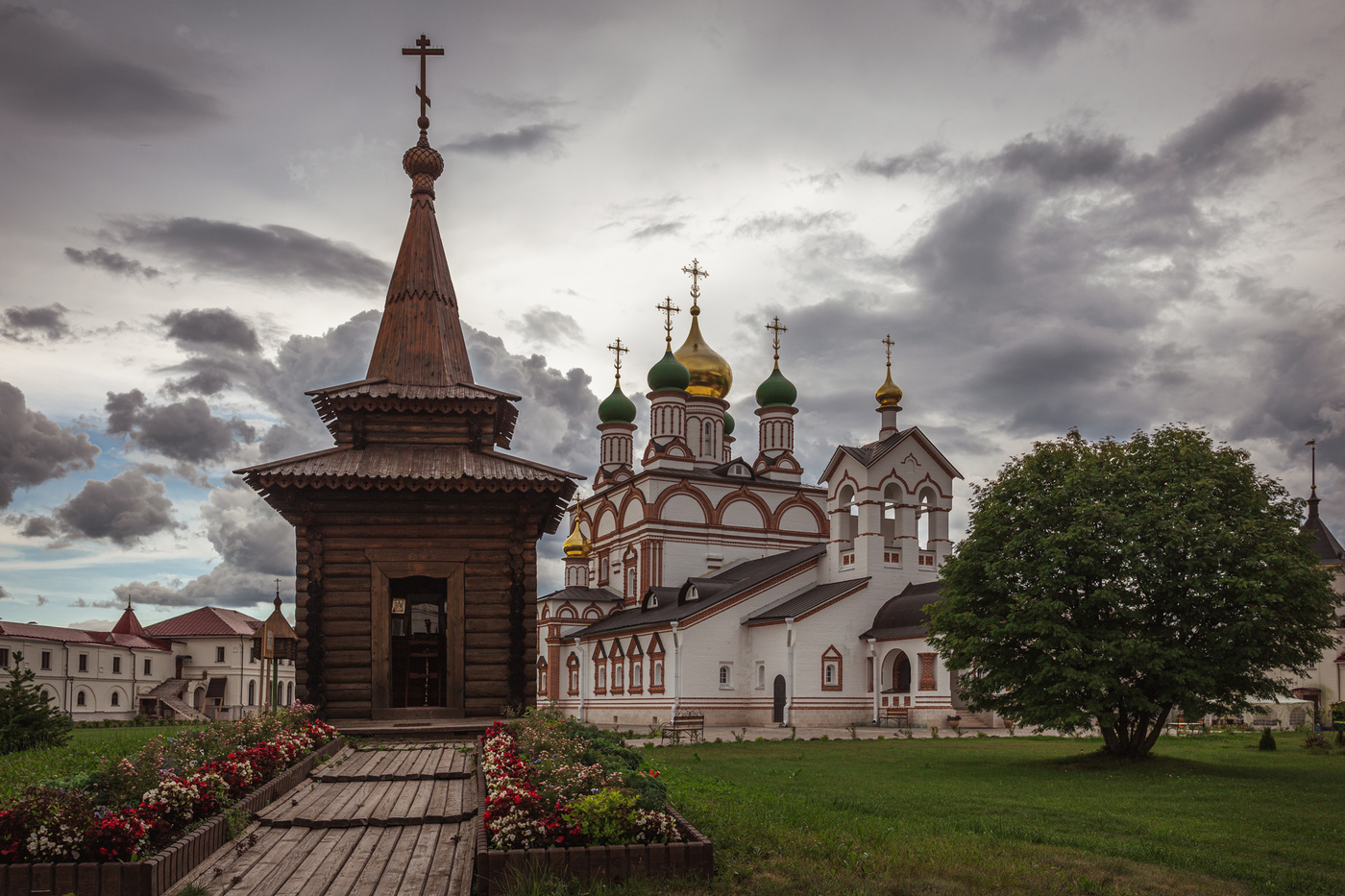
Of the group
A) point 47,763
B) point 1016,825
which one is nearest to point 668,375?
point 47,763

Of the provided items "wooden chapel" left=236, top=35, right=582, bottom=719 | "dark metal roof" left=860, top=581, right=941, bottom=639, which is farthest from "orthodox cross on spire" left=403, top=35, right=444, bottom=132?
"dark metal roof" left=860, top=581, right=941, bottom=639

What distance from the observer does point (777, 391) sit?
5241cm

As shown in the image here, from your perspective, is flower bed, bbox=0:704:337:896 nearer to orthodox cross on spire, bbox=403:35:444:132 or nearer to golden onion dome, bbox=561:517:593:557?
orthodox cross on spire, bbox=403:35:444:132

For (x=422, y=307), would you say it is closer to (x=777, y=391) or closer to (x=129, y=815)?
(x=129, y=815)

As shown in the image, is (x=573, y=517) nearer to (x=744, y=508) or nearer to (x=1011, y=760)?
(x=744, y=508)

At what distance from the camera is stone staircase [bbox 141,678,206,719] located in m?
59.7

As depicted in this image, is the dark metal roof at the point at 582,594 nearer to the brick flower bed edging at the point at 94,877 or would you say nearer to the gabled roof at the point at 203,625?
the gabled roof at the point at 203,625

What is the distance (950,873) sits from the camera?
308 inches

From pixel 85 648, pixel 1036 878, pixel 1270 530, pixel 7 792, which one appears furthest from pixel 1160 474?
pixel 85 648

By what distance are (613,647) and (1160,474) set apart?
28.9 metres

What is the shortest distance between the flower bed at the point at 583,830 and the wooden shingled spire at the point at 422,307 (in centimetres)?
1057

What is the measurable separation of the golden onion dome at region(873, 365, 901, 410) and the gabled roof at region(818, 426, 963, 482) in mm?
3010

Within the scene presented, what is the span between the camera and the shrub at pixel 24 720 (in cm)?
1905

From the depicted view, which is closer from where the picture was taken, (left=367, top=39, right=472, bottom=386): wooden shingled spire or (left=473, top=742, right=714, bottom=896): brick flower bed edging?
(left=473, top=742, right=714, bottom=896): brick flower bed edging
